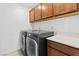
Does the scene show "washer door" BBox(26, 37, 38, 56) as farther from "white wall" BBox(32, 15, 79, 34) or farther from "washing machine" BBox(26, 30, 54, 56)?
"white wall" BBox(32, 15, 79, 34)

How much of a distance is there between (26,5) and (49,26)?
1.95 ft

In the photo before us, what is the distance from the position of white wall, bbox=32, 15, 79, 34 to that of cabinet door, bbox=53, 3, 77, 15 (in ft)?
0.46

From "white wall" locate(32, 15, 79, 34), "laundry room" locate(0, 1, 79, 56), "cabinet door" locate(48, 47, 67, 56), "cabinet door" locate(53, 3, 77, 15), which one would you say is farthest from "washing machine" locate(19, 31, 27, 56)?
"cabinet door" locate(53, 3, 77, 15)

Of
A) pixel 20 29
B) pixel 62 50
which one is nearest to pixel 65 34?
pixel 62 50

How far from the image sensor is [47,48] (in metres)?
1.55

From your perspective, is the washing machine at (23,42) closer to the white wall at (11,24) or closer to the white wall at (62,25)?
the white wall at (11,24)

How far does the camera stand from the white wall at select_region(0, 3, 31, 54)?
4.56 feet

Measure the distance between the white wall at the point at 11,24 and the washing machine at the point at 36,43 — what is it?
0.48 ft

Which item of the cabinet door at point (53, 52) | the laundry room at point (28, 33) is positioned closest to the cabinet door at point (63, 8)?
the laundry room at point (28, 33)

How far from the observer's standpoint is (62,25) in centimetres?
173

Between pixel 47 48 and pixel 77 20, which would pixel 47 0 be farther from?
pixel 47 48

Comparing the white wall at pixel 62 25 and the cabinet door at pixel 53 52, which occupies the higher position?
the white wall at pixel 62 25

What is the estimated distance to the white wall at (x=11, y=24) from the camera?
4.56ft

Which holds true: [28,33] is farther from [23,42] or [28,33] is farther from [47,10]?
[47,10]
